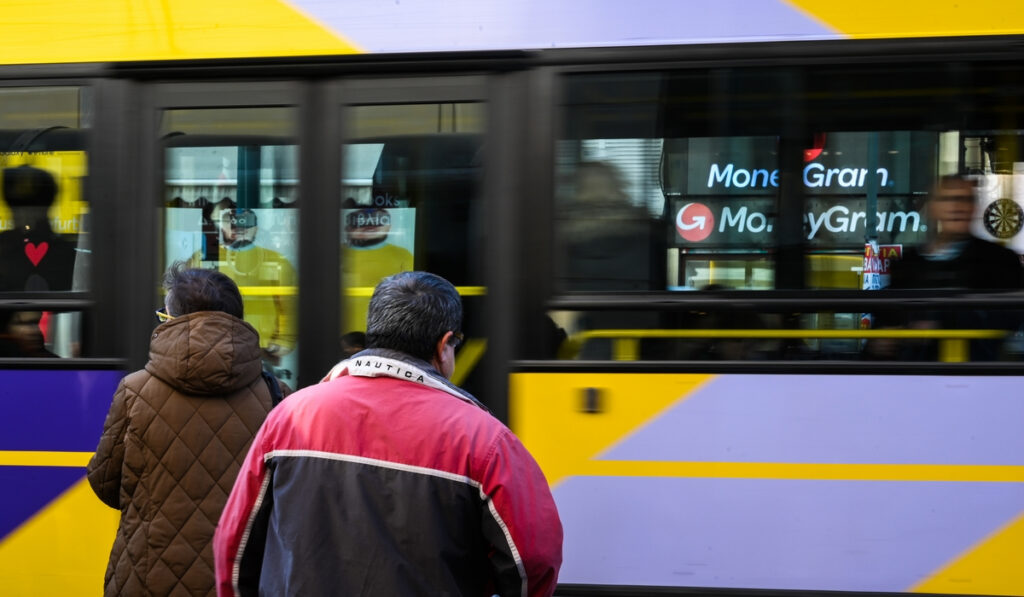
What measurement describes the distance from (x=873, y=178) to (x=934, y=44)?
0.51 m

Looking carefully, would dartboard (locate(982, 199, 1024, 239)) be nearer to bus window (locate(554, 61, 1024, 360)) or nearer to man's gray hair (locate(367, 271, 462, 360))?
bus window (locate(554, 61, 1024, 360))

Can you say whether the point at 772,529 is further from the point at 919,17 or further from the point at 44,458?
the point at 44,458

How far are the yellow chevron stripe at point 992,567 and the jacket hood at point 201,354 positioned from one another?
98.4 inches

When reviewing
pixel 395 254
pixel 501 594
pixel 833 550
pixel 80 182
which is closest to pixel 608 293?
pixel 395 254

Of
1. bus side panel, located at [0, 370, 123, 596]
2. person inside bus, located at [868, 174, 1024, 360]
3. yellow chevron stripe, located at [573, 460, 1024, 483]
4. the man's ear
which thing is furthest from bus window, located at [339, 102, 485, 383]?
the man's ear

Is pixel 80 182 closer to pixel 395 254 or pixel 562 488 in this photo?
pixel 395 254

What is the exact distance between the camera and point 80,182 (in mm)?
4230

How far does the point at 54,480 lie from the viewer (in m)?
4.16

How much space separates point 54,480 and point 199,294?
145 centimetres

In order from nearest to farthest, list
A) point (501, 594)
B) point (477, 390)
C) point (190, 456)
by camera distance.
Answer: point (501, 594) < point (190, 456) < point (477, 390)

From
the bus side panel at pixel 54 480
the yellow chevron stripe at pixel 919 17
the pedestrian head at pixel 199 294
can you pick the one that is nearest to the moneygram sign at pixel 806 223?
the yellow chevron stripe at pixel 919 17

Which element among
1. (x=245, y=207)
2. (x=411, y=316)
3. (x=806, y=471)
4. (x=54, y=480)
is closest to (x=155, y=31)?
(x=245, y=207)

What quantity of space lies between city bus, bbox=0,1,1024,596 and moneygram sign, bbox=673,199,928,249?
0.01 m

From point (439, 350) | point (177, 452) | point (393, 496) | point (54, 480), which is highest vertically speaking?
point (439, 350)
